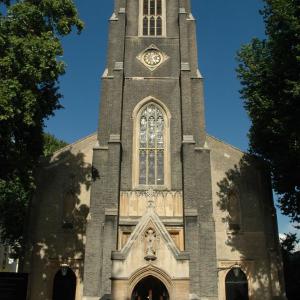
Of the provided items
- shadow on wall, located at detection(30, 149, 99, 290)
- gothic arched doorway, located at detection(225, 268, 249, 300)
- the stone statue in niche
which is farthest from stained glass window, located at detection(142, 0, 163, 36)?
gothic arched doorway, located at detection(225, 268, 249, 300)

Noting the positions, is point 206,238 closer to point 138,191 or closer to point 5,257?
point 138,191

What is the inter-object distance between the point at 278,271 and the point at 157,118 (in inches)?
444

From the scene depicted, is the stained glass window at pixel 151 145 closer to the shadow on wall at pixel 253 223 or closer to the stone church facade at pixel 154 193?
the stone church facade at pixel 154 193

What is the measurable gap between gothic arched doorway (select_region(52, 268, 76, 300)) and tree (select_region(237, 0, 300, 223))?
12289 millimetres

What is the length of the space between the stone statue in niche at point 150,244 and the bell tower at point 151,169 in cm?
4

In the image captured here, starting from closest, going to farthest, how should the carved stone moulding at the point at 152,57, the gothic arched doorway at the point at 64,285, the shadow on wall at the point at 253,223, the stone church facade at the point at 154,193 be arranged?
the stone church facade at the point at 154,193
the shadow on wall at the point at 253,223
the gothic arched doorway at the point at 64,285
the carved stone moulding at the point at 152,57

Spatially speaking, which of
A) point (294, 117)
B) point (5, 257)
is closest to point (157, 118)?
point (294, 117)

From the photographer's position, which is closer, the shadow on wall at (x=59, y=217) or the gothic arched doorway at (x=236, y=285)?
the gothic arched doorway at (x=236, y=285)

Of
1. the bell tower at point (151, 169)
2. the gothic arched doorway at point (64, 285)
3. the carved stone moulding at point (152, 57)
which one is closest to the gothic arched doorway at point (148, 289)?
the bell tower at point (151, 169)

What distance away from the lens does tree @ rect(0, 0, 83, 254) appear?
16047mm

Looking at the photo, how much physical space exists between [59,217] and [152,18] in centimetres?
1561

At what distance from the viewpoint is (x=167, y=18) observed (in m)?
29.0

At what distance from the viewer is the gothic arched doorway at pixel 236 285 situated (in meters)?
22.5

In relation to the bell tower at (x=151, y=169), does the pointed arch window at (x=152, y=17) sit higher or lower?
higher
